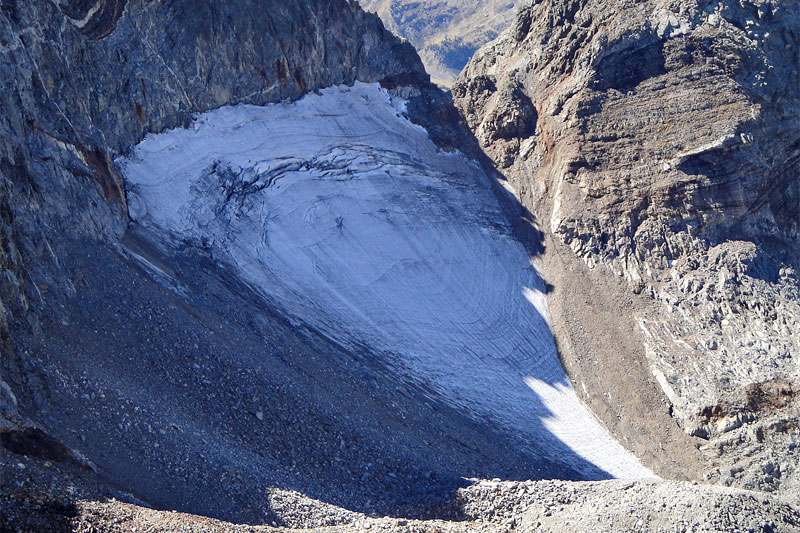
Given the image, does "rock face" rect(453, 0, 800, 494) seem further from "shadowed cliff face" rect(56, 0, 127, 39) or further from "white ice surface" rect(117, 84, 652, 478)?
"shadowed cliff face" rect(56, 0, 127, 39)

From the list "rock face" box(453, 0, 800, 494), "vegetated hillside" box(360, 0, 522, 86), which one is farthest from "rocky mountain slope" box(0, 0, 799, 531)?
"vegetated hillside" box(360, 0, 522, 86)

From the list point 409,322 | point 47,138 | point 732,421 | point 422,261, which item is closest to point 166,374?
point 47,138

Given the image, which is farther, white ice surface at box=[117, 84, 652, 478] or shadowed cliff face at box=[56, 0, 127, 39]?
white ice surface at box=[117, 84, 652, 478]

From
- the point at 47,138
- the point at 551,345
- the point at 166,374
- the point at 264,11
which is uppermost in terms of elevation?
the point at 264,11

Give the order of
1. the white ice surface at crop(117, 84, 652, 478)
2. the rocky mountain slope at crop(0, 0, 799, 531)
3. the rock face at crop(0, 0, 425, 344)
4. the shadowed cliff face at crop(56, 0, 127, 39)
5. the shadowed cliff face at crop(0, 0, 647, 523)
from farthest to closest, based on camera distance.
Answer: the white ice surface at crop(117, 84, 652, 478) → the shadowed cliff face at crop(56, 0, 127, 39) → the rock face at crop(0, 0, 425, 344) → the shadowed cliff face at crop(0, 0, 647, 523) → the rocky mountain slope at crop(0, 0, 799, 531)

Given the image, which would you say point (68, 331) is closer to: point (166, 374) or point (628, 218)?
point (166, 374)
